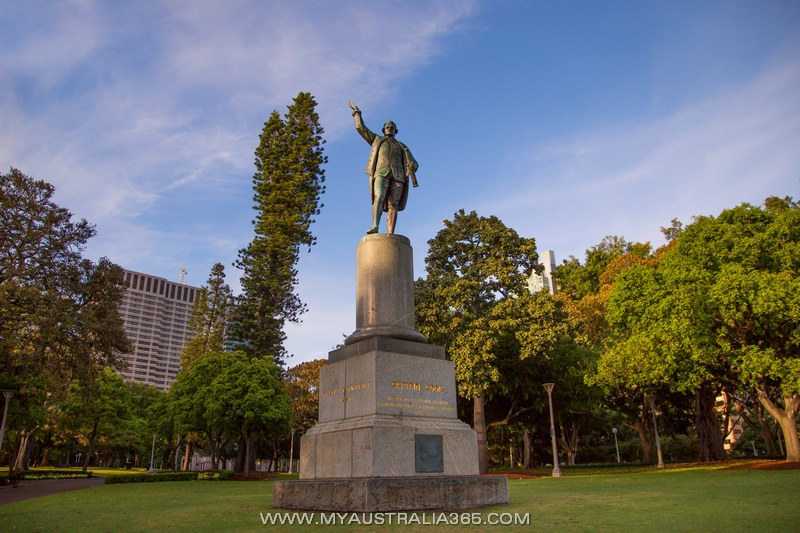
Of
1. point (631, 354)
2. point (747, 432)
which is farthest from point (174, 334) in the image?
point (631, 354)

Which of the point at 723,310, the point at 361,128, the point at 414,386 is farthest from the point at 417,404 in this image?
the point at 723,310

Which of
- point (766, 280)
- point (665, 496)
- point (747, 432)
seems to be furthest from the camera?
point (747, 432)

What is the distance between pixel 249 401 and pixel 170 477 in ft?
19.0

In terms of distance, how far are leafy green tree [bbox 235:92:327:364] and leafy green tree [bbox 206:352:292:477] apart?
14.2ft

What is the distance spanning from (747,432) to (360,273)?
5565 centimetres

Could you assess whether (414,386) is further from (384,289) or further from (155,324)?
(155,324)

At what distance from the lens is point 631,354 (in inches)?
866

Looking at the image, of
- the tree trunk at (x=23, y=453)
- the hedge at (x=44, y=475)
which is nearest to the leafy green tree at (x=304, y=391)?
the hedge at (x=44, y=475)

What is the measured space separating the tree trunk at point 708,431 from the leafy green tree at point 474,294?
455 inches

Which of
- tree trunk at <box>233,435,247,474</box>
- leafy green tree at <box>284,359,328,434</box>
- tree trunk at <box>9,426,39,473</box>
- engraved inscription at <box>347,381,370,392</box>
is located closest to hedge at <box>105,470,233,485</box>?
tree trunk at <box>233,435,247,474</box>

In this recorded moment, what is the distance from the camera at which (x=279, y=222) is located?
37250 mm

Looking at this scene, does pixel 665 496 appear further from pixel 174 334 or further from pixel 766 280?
pixel 174 334

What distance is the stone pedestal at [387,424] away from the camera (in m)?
7.14

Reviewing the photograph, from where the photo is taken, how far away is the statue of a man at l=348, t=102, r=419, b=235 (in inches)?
416
